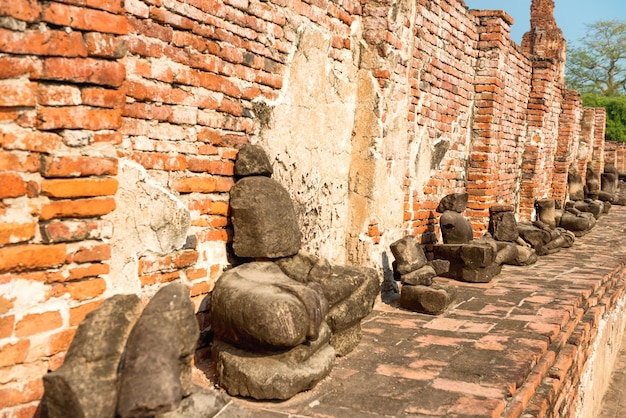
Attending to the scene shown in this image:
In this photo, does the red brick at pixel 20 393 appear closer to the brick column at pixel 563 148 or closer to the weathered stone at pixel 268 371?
the weathered stone at pixel 268 371

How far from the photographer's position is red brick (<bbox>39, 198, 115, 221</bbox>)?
2.41 meters

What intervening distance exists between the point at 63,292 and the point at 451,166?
5.47m

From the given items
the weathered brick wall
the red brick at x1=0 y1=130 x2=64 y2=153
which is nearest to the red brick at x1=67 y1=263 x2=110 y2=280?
the red brick at x1=0 y1=130 x2=64 y2=153

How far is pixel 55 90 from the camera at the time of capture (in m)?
2.40

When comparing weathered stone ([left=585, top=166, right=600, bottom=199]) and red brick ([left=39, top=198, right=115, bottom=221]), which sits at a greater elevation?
red brick ([left=39, top=198, right=115, bottom=221])

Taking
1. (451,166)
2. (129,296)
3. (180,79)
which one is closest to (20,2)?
(180,79)

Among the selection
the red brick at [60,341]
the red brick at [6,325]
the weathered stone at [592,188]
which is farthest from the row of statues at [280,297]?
the weathered stone at [592,188]

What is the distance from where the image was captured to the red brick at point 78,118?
239cm

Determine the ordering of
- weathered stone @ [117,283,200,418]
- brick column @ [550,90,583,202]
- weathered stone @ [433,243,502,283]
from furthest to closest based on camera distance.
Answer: brick column @ [550,90,583,202] → weathered stone @ [433,243,502,283] → weathered stone @ [117,283,200,418]

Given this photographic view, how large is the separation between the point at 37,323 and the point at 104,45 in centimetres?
115

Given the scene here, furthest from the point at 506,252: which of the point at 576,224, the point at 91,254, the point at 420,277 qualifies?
the point at 91,254

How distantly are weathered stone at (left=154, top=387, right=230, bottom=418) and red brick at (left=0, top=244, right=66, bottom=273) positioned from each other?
2.43ft

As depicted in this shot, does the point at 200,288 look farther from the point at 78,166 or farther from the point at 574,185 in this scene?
the point at 574,185

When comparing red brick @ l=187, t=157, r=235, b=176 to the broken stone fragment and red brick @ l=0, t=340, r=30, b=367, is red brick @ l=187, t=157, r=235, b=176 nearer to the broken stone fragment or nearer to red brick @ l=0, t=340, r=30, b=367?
the broken stone fragment
